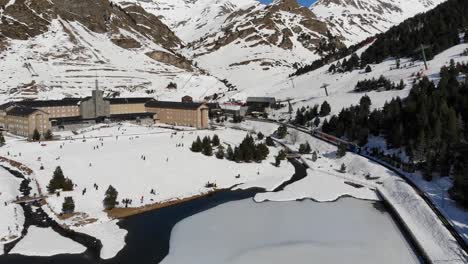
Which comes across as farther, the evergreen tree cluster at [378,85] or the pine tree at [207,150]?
the evergreen tree cluster at [378,85]

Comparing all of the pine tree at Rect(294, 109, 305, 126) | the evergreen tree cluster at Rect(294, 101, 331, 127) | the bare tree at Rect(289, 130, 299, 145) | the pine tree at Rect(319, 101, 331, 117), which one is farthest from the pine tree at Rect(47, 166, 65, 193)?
the pine tree at Rect(319, 101, 331, 117)

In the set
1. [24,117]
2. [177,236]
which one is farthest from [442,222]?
[24,117]

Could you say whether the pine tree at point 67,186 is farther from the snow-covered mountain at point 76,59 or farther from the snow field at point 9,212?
the snow-covered mountain at point 76,59

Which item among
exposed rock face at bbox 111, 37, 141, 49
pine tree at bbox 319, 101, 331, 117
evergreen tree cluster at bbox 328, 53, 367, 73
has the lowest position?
pine tree at bbox 319, 101, 331, 117

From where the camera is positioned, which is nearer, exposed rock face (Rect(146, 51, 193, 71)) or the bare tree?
the bare tree

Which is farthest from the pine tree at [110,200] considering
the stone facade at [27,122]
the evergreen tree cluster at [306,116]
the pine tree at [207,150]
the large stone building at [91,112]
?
the evergreen tree cluster at [306,116]

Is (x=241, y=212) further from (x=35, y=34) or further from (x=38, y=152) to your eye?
(x=35, y=34)

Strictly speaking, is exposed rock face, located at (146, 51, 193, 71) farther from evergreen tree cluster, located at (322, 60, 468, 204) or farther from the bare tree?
evergreen tree cluster, located at (322, 60, 468, 204)
